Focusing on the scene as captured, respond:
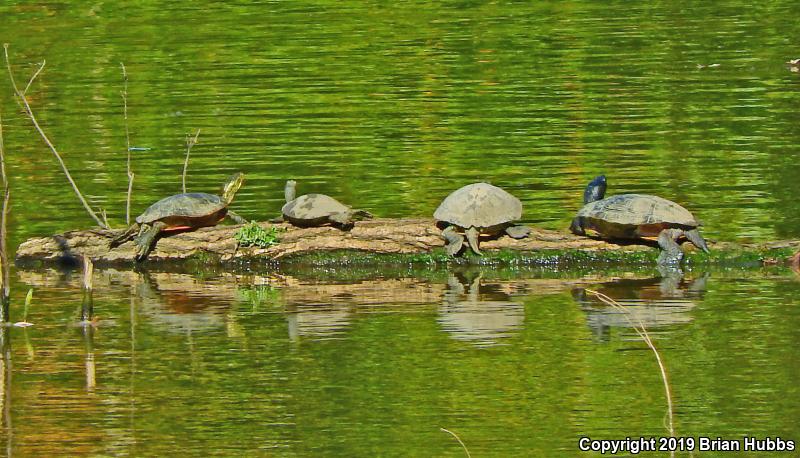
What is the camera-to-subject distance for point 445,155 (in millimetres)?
16750

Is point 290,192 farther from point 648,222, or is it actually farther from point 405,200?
point 648,222

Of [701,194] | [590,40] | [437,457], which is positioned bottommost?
[437,457]

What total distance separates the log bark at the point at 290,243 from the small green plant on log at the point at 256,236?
42 mm

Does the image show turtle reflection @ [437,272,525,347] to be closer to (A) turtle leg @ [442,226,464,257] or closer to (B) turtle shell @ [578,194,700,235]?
(A) turtle leg @ [442,226,464,257]

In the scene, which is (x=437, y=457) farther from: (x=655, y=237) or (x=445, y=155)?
(x=445, y=155)

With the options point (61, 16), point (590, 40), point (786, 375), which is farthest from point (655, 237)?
point (61, 16)

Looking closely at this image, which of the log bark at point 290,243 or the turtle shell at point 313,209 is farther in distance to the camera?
the turtle shell at point 313,209

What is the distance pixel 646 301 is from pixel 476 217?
165cm

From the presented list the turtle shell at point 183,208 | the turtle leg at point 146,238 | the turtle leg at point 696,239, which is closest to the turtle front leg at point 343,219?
the turtle shell at point 183,208

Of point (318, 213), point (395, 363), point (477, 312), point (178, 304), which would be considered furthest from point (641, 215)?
point (178, 304)

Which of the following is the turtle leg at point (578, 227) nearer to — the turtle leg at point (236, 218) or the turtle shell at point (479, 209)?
the turtle shell at point (479, 209)

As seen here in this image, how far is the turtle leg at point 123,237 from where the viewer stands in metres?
12.6

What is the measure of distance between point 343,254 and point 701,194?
12.0ft

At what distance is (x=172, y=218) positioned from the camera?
489 inches
